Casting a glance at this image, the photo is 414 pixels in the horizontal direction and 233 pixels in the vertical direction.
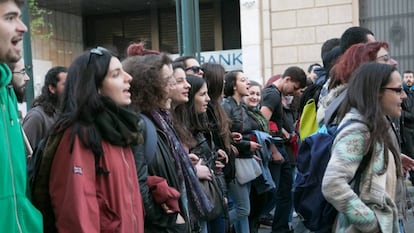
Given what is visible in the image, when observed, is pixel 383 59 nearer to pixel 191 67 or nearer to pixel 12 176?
pixel 191 67

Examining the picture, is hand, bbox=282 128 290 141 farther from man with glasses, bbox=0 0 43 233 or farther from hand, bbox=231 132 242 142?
man with glasses, bbox=0 0 43 233

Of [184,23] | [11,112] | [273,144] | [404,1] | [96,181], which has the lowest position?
[273,144]

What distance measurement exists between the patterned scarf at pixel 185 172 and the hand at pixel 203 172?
0.21 meters

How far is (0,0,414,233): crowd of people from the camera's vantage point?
2477mm

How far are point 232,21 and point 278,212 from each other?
1475cm

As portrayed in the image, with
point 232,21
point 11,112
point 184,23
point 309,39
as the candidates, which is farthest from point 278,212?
point 232,21

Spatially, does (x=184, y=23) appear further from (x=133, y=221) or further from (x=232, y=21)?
(x=232, y=21)

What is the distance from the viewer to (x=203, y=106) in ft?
14.8

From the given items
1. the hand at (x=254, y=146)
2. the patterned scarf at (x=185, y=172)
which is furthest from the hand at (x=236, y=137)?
the patterned scarf at (x=185, y=172)

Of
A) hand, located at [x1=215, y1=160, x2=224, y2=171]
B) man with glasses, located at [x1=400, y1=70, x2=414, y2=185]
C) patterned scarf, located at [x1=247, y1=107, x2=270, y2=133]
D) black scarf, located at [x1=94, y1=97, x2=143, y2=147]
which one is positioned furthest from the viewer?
man with glasses, located at [x1=400, y1=70, x2=414, y2=185]

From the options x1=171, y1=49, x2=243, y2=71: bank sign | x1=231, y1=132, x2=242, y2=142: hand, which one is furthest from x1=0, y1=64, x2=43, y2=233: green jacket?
x1=171, y1=49, x2=243, y2=71: bank sign

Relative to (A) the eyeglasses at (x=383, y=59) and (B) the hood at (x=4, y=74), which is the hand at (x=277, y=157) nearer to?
(A) the eyeglasses at (x=383, y=59)

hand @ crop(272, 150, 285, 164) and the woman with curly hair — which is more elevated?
the woman with curly hair

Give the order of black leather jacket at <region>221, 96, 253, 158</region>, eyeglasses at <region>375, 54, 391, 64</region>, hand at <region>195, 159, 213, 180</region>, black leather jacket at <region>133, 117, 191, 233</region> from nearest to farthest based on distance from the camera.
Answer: black leather jacket at <region>133, 117, 191, 233</region> < eyeglasses at <region>375, 54, 391, 64</region> < hand at <region>195, 159, 213, 180</region> < black leather jacket at <region>221, 96, 253, 158</region>
